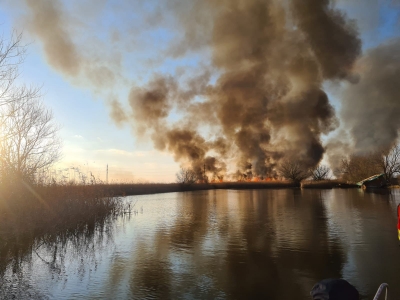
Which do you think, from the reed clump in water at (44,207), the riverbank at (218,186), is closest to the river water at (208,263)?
the reed clump in water at (44,207)

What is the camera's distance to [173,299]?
646cm

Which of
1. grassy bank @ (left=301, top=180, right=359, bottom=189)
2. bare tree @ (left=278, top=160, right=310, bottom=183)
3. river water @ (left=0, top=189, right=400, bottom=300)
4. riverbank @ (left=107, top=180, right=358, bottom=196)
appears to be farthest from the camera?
bare tree @ (left=278, top=160, right=310, bottom=183)

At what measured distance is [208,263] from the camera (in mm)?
9211

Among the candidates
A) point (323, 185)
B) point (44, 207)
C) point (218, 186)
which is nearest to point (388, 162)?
point (323, 185)

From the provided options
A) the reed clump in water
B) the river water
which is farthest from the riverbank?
the river water

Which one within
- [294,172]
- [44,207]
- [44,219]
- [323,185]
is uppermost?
[294,172]

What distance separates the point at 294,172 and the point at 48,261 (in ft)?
229

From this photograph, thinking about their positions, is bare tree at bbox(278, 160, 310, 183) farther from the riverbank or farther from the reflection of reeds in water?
the reflection of reeds in water

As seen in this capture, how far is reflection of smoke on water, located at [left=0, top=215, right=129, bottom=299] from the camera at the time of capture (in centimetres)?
759

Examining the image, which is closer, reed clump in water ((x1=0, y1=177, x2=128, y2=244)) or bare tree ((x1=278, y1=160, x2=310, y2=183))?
reed clump in water ((x1=0, y1=177, x2=128, y2=244))

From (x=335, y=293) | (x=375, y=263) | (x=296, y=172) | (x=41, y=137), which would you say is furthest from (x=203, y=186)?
(x=335, y=293)

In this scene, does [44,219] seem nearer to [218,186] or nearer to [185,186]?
[185,186]

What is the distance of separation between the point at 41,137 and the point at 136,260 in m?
13.2

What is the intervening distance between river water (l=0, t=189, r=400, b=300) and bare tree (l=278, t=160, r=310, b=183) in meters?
60.5
